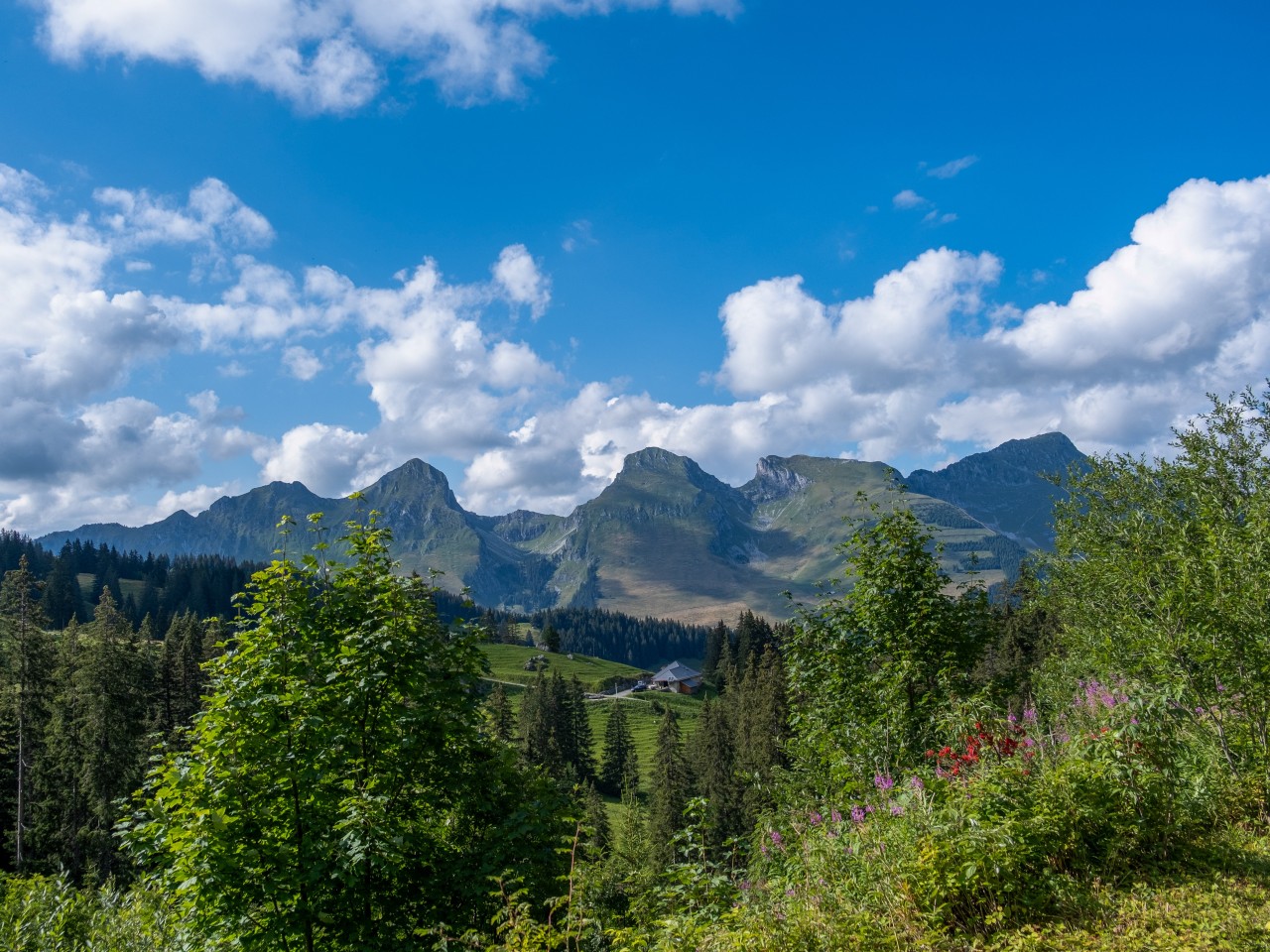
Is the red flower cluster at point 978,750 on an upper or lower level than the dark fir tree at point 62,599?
lower

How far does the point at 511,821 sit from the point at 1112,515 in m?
24.8

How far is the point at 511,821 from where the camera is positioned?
1033cm

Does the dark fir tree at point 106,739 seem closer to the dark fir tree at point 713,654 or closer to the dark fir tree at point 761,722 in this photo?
the dark fir tree at point 761,722

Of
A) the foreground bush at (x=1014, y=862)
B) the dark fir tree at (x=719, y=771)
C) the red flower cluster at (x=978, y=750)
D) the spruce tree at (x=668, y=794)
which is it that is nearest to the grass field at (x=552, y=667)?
the dark fir tree at (x=719, y=771)

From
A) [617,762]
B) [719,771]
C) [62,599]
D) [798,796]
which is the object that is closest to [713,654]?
[617,762]

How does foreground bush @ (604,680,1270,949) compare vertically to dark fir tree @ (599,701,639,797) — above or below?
above

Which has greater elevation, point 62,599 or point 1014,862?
point 62,599

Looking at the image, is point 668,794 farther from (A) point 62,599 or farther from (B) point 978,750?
(A) point 62,599

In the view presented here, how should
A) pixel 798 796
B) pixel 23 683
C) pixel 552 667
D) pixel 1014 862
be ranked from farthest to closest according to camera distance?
pixel 552 667 → pixel 23 683 → pixel 798 796 → pixel 1014 862

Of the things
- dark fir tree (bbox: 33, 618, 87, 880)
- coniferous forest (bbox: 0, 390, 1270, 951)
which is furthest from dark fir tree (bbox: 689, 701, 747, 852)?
coniferous forest (bbox: 0, 390, 1270, 951)

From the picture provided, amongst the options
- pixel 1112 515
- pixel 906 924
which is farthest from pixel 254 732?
pixel 1112 515

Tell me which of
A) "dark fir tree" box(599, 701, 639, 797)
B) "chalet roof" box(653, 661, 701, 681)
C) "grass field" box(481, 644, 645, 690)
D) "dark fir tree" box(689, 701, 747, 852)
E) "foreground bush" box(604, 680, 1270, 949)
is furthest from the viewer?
"chalet roof" box(653, 661, 701, 681)

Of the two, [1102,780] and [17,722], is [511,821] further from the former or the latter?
[17,722]

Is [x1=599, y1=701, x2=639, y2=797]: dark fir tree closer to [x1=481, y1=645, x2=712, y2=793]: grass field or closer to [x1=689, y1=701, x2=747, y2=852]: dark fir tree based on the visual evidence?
[x1=481, y1=645, x2=712, y2=793]: grass field
